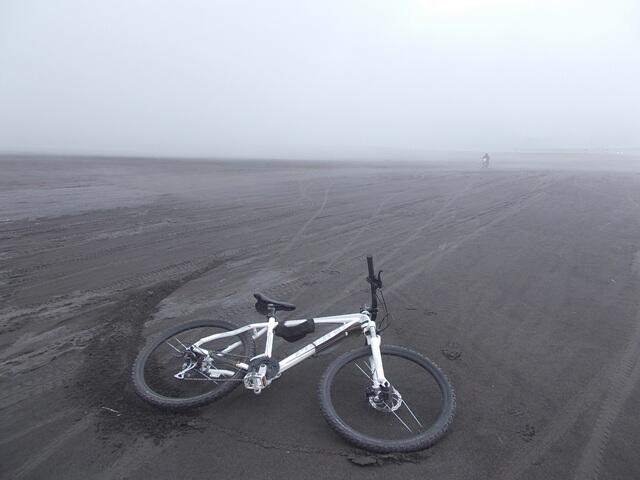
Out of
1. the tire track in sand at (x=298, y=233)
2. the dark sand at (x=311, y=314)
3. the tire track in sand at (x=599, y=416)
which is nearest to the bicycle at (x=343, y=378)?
the dark sand at (x=311, y=314)

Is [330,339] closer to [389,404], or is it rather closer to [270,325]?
[270,325]

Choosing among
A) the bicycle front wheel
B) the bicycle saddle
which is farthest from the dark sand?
the bicycle saddle

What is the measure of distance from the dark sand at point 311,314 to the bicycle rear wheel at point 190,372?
205 mm

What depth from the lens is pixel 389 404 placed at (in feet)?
11.5

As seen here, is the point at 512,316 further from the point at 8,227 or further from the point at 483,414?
the point at 8,227

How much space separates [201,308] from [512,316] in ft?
15.6

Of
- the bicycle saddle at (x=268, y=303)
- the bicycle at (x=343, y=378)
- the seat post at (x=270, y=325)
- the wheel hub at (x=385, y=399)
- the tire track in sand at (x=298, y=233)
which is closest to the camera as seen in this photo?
the bicycle at (x=343, y=378)

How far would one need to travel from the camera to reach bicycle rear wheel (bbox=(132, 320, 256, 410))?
3.47m

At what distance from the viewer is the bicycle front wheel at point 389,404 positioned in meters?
3.15

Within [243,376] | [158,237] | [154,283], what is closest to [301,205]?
[158,237]

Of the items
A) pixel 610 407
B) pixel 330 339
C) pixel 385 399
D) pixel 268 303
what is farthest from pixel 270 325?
pixel 610 407

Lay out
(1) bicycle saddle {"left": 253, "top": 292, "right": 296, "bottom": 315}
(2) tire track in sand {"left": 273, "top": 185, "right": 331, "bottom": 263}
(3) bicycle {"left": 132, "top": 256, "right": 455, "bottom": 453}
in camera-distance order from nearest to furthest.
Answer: (3) bicycle {"left": 132, "top": 256, "right": 455, "bottom": 453} → (1) bicycle saddle {"left": 253, "top": 292, "right": 296, "bottom": 315} → (2) tire track in sand {"left": 273, "top": 185, "right": 331, "bottom": 263}

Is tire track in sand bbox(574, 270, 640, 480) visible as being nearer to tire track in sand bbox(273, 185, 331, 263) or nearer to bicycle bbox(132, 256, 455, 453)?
bicycle bbox(132, 256, 455, 453)

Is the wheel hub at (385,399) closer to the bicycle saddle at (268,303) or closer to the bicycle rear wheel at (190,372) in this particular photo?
the bicycle saddle at (268,303)
